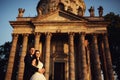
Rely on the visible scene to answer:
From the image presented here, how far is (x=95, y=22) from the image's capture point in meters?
23.6

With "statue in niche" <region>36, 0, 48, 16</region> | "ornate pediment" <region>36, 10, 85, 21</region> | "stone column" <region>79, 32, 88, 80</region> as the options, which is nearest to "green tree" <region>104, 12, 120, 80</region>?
"ornate pediment" <region>36, 10, 85, 21</region>

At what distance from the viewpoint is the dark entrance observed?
73.5 ft

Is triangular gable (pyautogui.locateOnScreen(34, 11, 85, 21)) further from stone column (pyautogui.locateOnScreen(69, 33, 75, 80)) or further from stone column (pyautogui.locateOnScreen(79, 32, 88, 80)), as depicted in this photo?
stone column (pyautogui.locateOnScreen(79, 32, 88, 80))

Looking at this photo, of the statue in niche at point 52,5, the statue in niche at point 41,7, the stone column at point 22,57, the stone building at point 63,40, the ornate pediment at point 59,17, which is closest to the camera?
the stone column at point 22,57

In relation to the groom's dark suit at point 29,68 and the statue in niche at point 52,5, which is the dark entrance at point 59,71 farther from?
the groom's dark suit at point 29,68

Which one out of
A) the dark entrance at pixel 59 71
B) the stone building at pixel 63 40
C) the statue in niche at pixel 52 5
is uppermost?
the statue in niche at pixel 52 5

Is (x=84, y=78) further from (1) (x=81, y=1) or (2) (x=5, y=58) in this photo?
(2) (x=5, y=58)

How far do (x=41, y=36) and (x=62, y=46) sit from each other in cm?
343

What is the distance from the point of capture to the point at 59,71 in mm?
22750

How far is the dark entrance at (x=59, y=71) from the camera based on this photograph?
73.5 feet

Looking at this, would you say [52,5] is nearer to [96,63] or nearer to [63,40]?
[63,40]

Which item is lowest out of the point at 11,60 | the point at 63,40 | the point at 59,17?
the point at 11,60

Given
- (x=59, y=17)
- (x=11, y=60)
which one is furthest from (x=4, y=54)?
(x=59, y=17)

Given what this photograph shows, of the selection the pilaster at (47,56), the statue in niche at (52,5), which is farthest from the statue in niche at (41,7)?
the pilaster at (47,56)
